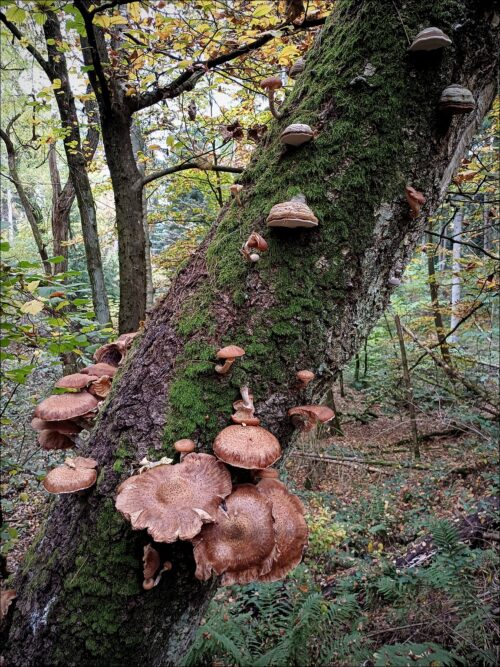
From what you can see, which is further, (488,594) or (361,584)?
(361,584)

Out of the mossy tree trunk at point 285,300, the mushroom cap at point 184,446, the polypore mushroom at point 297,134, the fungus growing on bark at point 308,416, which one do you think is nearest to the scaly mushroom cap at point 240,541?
the mossy tree trunk at point 285,300

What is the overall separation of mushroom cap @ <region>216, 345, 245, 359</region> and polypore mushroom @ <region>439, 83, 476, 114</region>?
1.41 meters

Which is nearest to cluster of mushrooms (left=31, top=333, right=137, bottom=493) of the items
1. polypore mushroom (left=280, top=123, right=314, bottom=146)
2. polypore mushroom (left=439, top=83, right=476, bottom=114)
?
polypore mushroom (left=280, top=123, right=314, bottom=146)

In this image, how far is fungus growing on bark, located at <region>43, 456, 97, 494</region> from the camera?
163 cm

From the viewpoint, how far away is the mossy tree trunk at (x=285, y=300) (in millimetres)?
1636

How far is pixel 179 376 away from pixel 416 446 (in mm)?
9969

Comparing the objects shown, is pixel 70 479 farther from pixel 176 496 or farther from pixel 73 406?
pixel 73 406

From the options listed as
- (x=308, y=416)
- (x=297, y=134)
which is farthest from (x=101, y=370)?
(x=297, y=134)

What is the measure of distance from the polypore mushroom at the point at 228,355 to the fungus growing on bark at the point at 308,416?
35 centimetres

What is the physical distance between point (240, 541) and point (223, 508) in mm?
140

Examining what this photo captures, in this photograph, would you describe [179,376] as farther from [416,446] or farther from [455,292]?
[455,292]

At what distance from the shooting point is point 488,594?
445 cm

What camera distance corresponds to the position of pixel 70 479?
1646 millimetres

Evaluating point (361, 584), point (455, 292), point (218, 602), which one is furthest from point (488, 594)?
point (455, 292)
